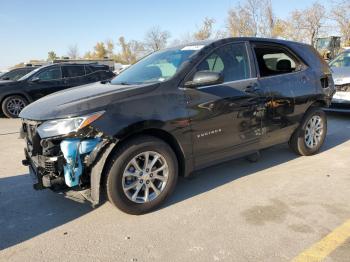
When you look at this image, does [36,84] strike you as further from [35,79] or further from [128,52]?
A: [128,52]

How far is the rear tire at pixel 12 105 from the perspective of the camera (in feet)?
33.8

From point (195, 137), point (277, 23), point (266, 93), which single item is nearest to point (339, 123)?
point (266, 93)

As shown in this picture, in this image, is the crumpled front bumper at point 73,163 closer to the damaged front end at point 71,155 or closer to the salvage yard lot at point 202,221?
the damaged front end at point 71,155

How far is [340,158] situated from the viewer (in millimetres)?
5148

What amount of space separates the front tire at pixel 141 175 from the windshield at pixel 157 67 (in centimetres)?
80

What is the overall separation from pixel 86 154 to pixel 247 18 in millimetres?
37807

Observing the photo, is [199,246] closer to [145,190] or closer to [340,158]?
[145,190]

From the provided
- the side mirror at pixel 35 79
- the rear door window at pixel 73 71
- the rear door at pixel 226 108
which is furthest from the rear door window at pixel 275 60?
the side mirror at pixel 35 79

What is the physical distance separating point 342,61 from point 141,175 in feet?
27.1

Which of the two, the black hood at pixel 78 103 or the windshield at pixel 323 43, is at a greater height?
the windshield at pixel 323 43

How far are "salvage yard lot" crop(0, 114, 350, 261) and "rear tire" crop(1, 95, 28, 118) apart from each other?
20.8 feet

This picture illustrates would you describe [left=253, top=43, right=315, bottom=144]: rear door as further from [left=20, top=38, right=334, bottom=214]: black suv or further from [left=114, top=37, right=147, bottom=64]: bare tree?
[left=114, top=37, right=147, bottom=64]: bare tree

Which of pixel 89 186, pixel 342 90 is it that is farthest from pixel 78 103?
pixel 342 90

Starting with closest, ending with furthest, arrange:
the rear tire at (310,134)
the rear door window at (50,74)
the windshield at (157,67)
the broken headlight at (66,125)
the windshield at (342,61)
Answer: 1. the broken headlight at (66,125)
2. the windshield at (157,67)
3. the rear tire at (310,134)
4. the windshield at (342,61)
5. the rear door window at (50,74)
